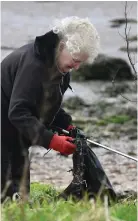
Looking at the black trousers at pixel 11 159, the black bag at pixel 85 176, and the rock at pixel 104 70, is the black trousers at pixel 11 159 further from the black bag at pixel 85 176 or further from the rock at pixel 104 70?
the rock at pixel 104 70

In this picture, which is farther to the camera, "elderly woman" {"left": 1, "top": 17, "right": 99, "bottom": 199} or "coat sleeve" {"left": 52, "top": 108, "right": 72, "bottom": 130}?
"coat sleeve" {"left": 52, "top": 108, "right": 72, "bottom": 130}

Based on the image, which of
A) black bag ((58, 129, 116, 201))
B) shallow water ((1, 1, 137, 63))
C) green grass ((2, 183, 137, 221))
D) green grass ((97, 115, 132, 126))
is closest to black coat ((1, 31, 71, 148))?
black bag ((58, 129, 116, 201))

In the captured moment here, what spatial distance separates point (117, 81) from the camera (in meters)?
15.5

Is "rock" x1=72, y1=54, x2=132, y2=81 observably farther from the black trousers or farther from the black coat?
Result: the black coat

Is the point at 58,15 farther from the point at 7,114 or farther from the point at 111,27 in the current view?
the point at 7,114

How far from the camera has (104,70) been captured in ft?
51.2

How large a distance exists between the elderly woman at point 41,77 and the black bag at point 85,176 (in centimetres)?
21

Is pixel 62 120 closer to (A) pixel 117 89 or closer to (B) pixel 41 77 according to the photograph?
(B) pixel 41 77

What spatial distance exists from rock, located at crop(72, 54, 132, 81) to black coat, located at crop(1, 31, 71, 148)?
33.7 feet

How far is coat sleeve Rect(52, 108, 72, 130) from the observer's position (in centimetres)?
561

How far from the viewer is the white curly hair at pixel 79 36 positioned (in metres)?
4.74

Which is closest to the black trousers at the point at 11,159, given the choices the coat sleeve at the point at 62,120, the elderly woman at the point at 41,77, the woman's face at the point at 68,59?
the elderly woman at the point at 41,77

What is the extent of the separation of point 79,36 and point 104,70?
1086 centimetres

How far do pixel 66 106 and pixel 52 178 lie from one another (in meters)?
4.03
